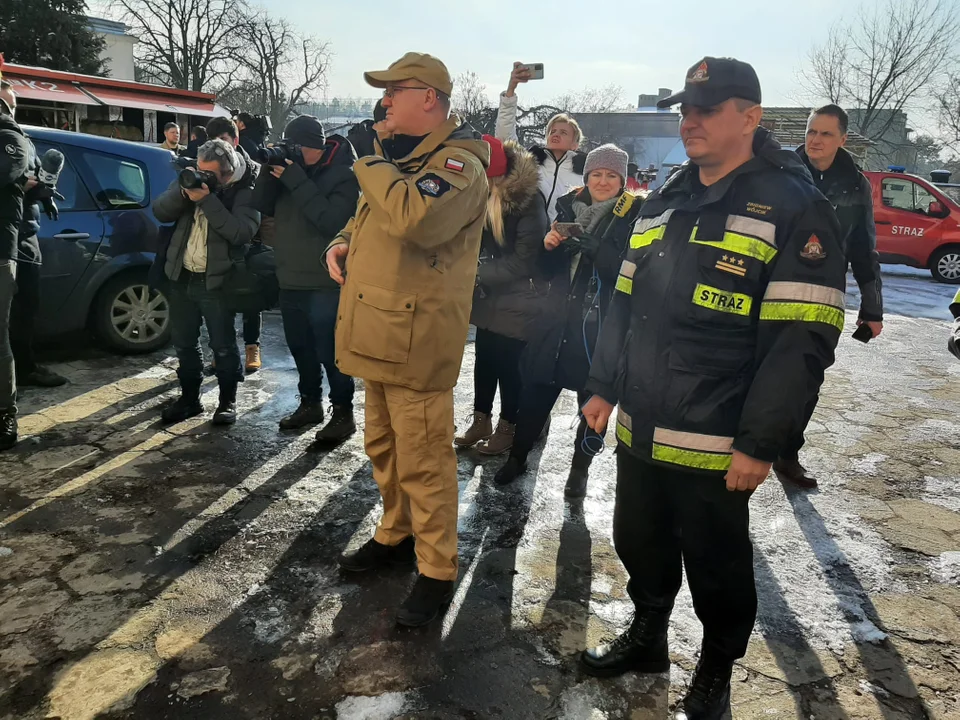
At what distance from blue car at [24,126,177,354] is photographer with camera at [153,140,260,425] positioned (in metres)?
1.06

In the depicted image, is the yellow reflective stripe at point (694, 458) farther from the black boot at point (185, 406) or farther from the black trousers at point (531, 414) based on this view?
the black boot at point (185, 406)

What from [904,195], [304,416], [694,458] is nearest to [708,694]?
[694,458]

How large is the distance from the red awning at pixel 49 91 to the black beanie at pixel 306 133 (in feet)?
46.6

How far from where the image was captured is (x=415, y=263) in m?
2.37

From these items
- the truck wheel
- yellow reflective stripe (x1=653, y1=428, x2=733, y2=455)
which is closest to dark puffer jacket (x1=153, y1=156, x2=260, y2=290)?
yellow reflective stripe (x1=653, y1=428, x2=733, y2=455)

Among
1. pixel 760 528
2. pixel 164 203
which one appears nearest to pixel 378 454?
pixel 760 528

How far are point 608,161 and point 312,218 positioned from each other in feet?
5.47

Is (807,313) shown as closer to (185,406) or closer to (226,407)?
(226,407)

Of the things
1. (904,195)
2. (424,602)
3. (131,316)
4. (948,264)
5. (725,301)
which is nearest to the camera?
(725,301)

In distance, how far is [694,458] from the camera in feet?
6.38

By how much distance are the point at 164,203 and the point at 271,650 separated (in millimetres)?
2892

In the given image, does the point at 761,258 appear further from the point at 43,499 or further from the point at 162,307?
the point at 162,307

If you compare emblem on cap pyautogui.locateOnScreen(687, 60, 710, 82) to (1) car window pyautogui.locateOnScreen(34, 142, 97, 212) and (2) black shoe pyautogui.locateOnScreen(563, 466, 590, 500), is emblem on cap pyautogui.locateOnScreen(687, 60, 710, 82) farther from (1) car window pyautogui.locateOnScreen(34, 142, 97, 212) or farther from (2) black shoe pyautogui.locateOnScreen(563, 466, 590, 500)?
(1) car window pyautogui.locateOnScreen(34, 142, 97, 212)

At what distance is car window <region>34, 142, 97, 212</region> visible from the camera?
16.5 feet
